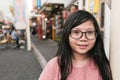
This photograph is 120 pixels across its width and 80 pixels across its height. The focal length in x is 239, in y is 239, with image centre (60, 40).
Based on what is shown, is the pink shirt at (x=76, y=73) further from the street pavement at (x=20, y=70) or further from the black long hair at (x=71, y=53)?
the street pavement at (x=20, y=70)

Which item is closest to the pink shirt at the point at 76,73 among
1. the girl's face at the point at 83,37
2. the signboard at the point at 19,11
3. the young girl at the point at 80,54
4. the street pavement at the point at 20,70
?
the young girl at the point at 80,54

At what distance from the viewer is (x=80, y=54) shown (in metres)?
1.29

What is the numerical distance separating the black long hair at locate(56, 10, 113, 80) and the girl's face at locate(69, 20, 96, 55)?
21 millimetres

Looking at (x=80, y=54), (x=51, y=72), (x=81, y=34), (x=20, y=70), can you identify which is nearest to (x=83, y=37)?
(x=81, y=34)

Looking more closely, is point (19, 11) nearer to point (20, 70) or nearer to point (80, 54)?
point (20, 70)

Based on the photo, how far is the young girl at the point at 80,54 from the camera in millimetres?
1208

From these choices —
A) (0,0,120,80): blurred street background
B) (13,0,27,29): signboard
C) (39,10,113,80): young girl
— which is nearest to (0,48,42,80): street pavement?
(0,0,120,80): blurred street background

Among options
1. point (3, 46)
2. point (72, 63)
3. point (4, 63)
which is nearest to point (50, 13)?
point (3, 46)

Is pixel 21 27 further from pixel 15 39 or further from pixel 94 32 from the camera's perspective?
pixel 94 32

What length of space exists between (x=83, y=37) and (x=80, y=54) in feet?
0.44

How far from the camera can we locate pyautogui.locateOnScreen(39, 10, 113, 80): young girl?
1208mm

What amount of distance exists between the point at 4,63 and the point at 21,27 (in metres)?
2.86

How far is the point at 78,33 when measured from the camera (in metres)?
1.20

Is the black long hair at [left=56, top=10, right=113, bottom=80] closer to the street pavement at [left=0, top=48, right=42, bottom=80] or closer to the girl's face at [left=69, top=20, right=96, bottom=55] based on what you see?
the girl's face at [left=69, top=20, right=96, bottom=55]
